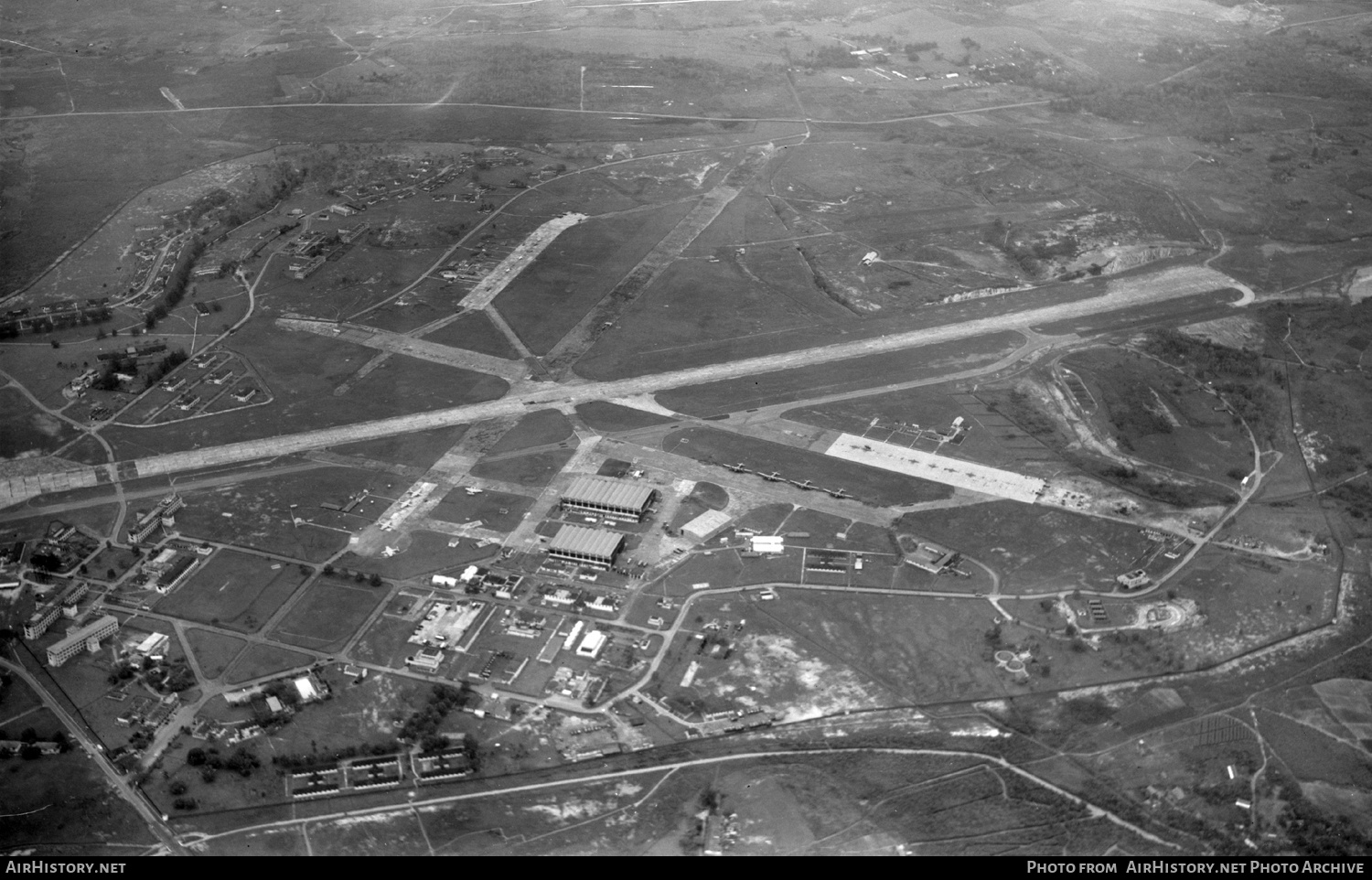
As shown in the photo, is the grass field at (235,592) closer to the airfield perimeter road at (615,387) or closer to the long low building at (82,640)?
the long low building at (82,640)

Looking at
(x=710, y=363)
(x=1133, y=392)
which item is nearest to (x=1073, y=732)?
(x=1133, y=392)

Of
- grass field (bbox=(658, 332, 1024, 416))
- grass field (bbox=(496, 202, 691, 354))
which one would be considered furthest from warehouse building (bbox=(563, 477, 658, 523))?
grass field (bbox=(496, 202, 691, 354))

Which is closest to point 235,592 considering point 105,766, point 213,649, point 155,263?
point 213,649

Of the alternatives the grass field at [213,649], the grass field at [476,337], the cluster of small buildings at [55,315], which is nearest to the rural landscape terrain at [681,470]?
the grass field at [213,649]

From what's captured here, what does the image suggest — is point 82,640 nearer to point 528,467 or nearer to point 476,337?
point 528,467

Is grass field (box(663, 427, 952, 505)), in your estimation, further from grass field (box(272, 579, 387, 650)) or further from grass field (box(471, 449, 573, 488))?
grass field (box(272, 579, 387, 650))

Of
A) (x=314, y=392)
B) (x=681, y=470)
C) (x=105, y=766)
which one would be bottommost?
(x=314, y=392)
